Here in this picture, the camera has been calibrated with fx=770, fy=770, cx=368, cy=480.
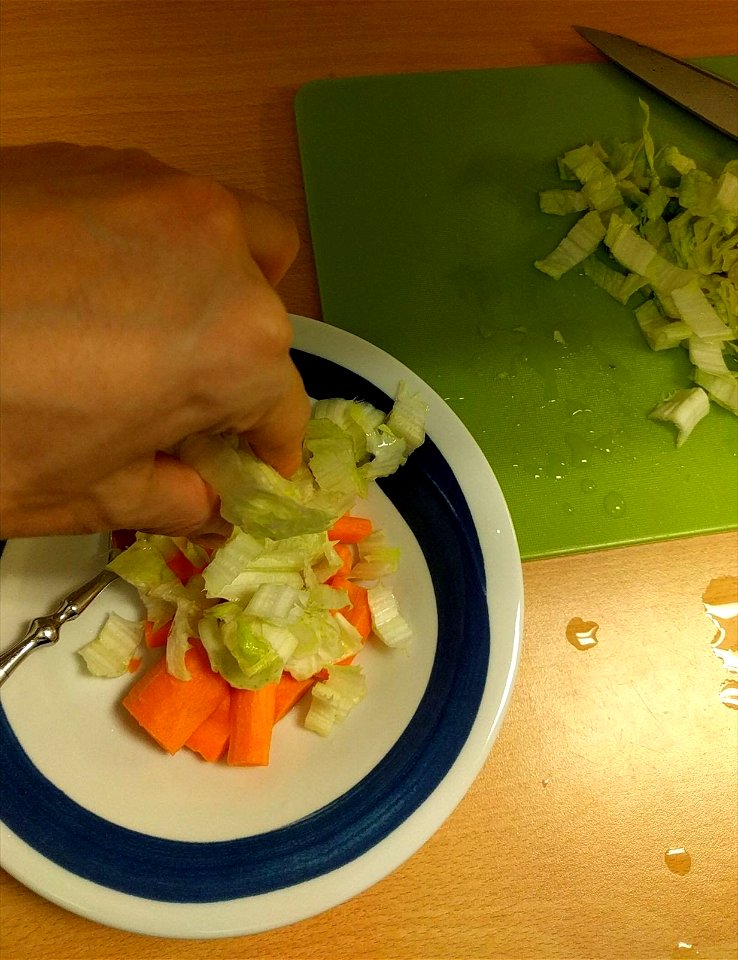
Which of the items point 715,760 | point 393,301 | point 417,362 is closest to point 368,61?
point 393,301

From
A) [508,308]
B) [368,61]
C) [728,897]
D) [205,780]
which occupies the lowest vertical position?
[728,897]

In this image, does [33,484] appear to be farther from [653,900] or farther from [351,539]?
[653,900]

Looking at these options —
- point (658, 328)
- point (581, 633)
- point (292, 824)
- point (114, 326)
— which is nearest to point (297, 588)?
point (292, 824)

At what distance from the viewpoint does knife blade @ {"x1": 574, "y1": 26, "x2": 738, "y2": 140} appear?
142 centimetres

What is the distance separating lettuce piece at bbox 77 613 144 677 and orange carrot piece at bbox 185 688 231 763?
0.13 m

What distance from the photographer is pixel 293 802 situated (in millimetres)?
922

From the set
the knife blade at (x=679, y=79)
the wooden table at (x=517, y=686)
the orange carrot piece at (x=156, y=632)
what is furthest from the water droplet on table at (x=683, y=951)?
the knife blade at (x=679, y=79)

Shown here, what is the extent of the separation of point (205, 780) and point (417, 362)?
70cm

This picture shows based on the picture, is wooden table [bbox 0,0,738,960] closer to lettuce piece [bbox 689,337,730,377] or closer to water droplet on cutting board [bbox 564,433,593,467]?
water droplet on cutting board [bbox 564,433,593,467]

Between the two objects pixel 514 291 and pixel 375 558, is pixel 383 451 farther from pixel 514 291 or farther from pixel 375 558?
pixel 514 291

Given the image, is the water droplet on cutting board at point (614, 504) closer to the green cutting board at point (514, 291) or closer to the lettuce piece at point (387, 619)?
the green cutting board at point (514, 291)

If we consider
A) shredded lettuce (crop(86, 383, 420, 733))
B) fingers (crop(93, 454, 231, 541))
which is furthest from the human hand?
shredded lettuce (crop(86, 383, 420, 733))

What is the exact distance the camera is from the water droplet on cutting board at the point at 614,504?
120 centimetres

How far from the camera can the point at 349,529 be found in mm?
1038
